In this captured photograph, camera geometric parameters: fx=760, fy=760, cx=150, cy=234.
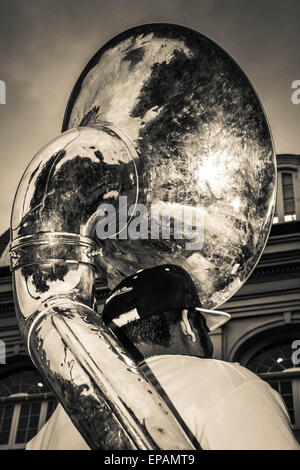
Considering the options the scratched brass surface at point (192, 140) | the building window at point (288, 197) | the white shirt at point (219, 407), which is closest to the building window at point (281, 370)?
the building window at point (288, 197)

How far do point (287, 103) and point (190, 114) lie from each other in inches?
276

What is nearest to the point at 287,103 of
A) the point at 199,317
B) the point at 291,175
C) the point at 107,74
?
the point at 291,175

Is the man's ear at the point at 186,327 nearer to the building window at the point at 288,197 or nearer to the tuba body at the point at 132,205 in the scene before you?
the tuba body at the point at 132,205

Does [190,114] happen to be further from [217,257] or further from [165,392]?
[165,392]

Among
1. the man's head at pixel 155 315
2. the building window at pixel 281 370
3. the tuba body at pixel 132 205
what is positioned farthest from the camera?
the building window at pixel 281 370

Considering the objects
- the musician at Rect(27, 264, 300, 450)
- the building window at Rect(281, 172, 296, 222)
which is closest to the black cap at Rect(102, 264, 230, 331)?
the musician at Rect(27, 264, 300, 450)

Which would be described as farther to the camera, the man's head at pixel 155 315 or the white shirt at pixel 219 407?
the man's head at pixel 155 315

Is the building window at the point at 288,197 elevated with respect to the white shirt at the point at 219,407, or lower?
elevated

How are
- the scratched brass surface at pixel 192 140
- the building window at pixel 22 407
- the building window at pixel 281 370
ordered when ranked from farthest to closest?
the building window at pixel 22 407, the building window at pixel 281 370, the scratched brass surface at pixel 192 140

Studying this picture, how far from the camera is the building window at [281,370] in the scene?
38.9ft

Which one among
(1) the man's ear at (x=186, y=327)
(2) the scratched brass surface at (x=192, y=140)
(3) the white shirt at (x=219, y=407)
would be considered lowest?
(3) the white shirt at (x=219, y=407)

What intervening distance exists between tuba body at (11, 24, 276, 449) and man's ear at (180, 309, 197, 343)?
25 centimetres

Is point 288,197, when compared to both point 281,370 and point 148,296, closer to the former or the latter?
point 281,370

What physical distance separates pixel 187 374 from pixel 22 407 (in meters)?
12.5
